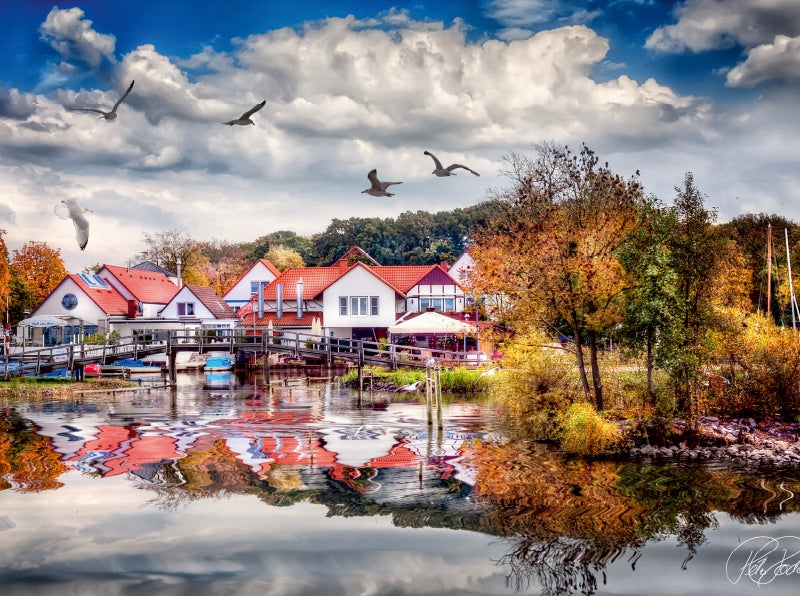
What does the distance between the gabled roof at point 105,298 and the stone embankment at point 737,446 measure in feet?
172

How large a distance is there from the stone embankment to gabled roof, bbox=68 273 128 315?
52.4 meters

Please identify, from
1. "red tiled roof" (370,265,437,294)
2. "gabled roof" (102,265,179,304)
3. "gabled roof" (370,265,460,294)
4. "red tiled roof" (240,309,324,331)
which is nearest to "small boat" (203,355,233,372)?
"red tiled roof" (240,309,324,331)

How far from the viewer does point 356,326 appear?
60.6 meters

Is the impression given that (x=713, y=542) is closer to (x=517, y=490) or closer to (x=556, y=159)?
(x=517, y=490)

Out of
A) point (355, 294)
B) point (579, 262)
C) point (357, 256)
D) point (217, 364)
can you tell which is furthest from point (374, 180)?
point (357, 256)

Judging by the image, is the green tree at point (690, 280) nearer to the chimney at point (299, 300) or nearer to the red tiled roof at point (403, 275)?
the red tiled roof at point (403, 275)

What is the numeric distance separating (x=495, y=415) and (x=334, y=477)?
1224cm

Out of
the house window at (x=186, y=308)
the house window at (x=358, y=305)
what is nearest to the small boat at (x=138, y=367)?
the house window at (x=186, y=308)

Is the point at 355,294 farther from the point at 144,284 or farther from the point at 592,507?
the point at 592,507

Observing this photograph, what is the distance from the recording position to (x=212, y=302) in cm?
6531

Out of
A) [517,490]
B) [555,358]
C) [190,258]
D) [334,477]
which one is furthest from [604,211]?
[190,258]

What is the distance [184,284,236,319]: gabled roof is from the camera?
64.2 m

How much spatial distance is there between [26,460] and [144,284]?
51.3m

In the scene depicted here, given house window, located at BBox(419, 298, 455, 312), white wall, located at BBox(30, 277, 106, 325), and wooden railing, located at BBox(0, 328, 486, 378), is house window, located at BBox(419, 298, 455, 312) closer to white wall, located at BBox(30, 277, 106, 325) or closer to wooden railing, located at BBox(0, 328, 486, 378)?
wooden railing, located at BBox(0, 328, 486, 378)
